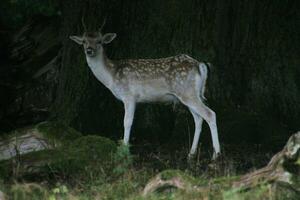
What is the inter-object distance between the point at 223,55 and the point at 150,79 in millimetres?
991

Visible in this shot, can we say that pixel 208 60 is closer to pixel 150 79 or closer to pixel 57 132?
pixel 150 79

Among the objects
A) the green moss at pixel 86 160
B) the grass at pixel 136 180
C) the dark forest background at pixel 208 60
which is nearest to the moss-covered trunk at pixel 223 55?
the dark forest background at pixel 208 60

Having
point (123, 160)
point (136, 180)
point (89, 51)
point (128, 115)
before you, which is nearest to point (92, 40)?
point (89, 51)

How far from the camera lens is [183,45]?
448 inches

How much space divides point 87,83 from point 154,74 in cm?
111

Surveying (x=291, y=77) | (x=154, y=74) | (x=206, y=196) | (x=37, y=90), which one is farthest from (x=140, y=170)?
(x=37, y=90)

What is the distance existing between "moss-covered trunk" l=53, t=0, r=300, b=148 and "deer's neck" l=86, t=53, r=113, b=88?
34 cm

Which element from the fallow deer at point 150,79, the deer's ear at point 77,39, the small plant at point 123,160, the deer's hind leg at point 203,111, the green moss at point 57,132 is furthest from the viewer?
the deer's ear at point 77,39

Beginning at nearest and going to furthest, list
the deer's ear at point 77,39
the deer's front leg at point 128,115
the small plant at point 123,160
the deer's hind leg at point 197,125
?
the small plant at point 123,160, the deer's hind leg at point 197,125, the deer's front leg at point 128,115, the deer's ear at point 77,39

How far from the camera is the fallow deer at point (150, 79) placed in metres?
10.8

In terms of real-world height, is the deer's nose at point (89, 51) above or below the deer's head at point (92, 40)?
below

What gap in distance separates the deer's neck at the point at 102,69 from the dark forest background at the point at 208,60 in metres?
0.33

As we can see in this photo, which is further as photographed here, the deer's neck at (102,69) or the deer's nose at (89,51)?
the deer's neck at (102,69)

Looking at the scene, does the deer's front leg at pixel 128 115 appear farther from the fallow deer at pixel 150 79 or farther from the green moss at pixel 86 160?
the green moss at pixel 86 160
